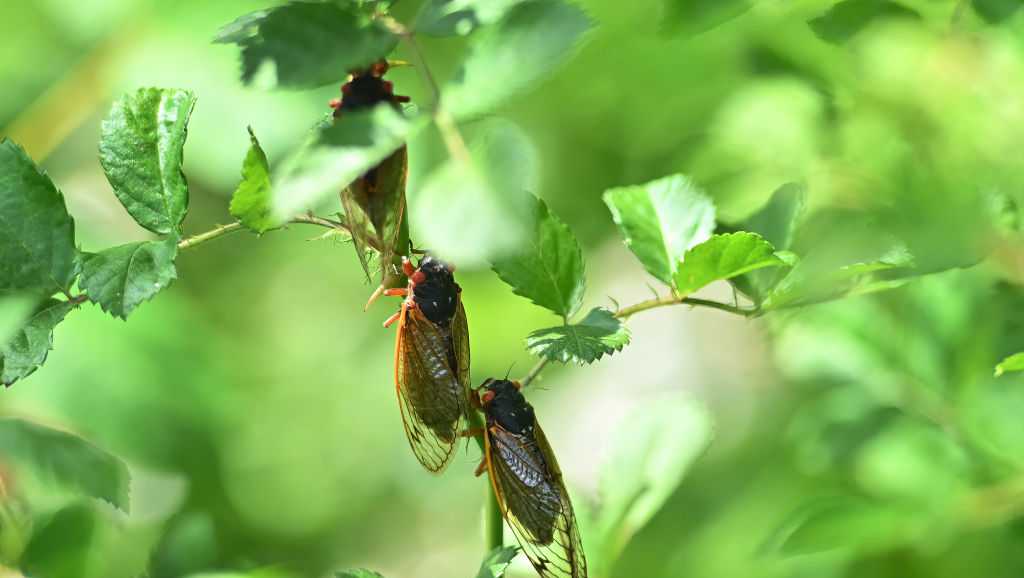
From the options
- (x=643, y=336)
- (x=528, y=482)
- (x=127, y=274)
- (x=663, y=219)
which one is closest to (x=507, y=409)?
(x=528, y=482)

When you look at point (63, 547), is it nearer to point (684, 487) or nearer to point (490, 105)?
point (490, 105)

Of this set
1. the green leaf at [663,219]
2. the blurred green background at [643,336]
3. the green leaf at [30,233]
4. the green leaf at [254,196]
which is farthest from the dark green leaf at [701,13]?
the green leaf at [30,233]

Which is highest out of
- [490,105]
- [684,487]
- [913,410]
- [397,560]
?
[490,105]

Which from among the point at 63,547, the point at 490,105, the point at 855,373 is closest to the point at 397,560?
the point at 855,373

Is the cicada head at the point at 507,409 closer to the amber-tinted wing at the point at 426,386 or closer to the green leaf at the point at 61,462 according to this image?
the amber-tinted wing at the point at 426,386

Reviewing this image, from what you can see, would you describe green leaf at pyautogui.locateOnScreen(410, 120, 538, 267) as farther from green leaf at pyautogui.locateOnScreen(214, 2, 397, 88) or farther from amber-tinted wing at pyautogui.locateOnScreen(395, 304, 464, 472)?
amber-tinted wing at pyautogui.locateOnScreen(395, 304, 464, 472)

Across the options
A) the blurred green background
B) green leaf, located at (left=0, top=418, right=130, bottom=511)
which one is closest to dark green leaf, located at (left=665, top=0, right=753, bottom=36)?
the blurred green background

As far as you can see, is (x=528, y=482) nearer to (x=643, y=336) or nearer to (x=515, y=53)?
(x=515, y=53)

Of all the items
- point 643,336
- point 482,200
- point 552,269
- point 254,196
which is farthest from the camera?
point 643,336
